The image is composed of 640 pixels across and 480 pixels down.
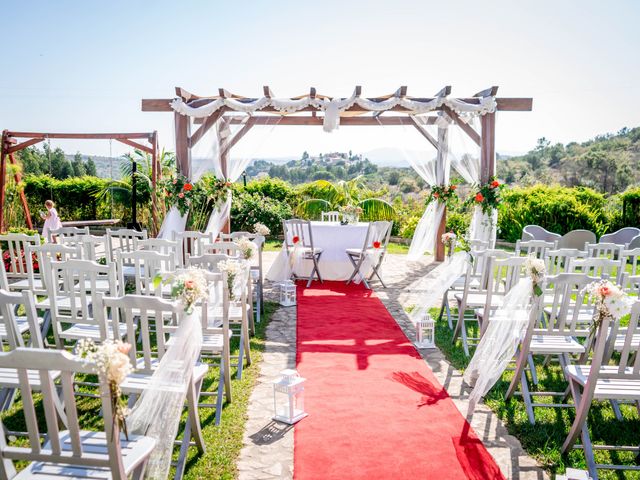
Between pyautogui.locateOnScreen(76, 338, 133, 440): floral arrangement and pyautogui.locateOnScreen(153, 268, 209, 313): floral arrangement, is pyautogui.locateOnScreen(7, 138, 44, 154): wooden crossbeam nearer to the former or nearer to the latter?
pyautogui.locateOnScreen(153, 268, 209, 313): floral arrangement

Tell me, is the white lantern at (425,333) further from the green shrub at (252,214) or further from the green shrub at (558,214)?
the green shrub at (252,214)

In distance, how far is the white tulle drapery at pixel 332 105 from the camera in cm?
861

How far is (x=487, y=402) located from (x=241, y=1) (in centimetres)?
888

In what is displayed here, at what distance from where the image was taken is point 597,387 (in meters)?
3.04

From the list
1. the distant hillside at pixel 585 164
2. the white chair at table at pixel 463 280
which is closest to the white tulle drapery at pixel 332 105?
the white chair at table at pixel 463 280

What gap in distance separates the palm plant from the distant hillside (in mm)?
17345

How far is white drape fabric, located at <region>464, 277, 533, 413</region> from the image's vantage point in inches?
155

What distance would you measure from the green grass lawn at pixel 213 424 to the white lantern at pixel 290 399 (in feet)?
0.89

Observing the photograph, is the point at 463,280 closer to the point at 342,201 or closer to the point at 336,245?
the point at 336,245

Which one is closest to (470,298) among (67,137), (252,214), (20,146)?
(252,214)

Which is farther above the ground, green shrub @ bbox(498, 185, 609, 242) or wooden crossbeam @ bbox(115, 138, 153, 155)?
wooden crossbeam @ bbox(115, 138, 153, 155)

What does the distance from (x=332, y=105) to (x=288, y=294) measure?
3.70 metres

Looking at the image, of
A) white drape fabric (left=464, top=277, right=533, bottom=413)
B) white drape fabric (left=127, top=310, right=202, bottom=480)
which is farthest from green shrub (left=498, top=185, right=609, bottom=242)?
white drape fabric (left=127, top=310, right=202, bottom=480)

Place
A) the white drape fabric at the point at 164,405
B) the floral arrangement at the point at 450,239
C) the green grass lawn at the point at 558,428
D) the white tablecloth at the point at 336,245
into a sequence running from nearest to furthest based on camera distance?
the white drape fabric at the point at 164,405
the green grass lawn at the point at 558,428
the floral arrangement at the point at 450,239
the white tablecloth at the point at 336,245
